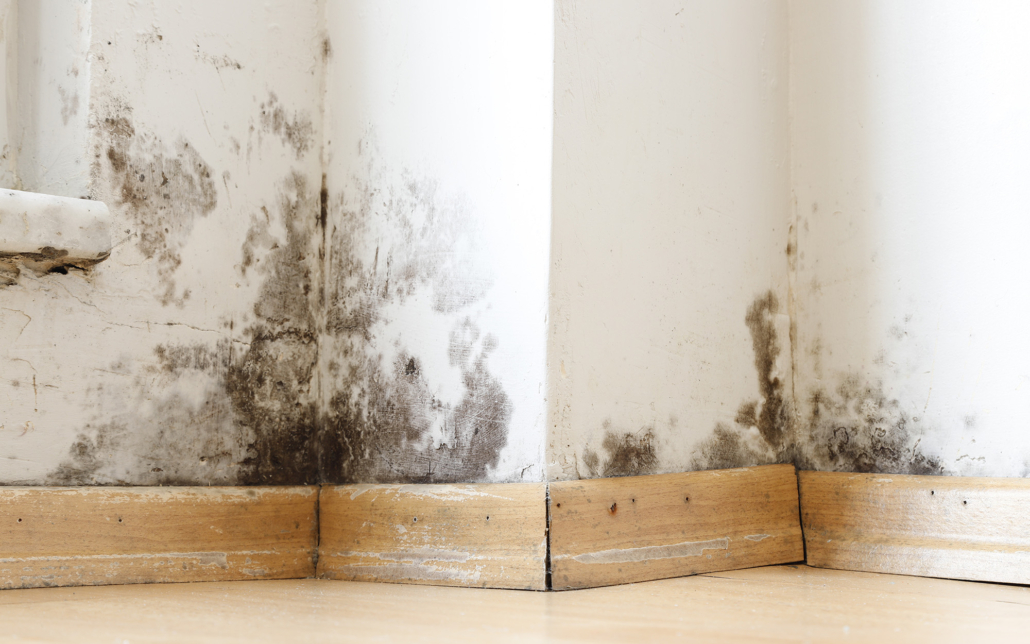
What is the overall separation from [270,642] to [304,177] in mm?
950

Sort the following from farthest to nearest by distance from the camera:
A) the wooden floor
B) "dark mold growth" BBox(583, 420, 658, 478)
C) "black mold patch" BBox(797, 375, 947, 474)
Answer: "black mold patch" BBox(797, 375, 947, 474) → "dark mold growth" BBox(583, 420, 658, 478) → the wooden floor

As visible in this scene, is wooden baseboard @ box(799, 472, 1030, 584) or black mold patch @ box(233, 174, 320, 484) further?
black mold patch @ box(233, 174, 320, 484)

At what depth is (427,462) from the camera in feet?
4.66

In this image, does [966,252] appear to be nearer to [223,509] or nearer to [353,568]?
[353,568]

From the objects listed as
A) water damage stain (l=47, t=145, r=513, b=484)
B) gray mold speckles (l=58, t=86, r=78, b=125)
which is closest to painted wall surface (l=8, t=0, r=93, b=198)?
gray mold speckles (l=58, t=86, r=78, b=125)

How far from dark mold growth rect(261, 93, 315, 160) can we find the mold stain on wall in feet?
0.44

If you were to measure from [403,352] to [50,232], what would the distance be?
55cm

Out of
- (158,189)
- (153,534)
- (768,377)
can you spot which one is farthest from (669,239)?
(153,534)

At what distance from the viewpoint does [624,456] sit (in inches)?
54.2

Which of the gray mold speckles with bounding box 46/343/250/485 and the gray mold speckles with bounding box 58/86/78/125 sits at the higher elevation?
the gray mold speckles with bounding box 58/86/78/125

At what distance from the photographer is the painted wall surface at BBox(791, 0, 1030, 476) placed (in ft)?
4.58

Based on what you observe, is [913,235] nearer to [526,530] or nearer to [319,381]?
[526,530]

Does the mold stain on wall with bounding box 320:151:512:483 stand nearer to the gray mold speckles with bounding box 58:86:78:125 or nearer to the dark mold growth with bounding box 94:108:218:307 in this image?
the dark mold growth with bounding box 94:108:218:307

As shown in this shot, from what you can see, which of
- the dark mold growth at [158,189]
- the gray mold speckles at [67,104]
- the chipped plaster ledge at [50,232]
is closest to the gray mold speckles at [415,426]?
the dark mold growth at [158,189]
